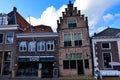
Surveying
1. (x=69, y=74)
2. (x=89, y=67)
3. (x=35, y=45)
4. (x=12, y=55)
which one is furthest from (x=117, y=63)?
(x=12, y=55)

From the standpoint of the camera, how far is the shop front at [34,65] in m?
25.9

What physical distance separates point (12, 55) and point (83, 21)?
43.5 feet

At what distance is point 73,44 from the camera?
26312 mm

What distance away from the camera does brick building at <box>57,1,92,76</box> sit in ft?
82.7

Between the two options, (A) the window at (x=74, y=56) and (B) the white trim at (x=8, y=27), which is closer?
(A) the window at (x=74, y=56)

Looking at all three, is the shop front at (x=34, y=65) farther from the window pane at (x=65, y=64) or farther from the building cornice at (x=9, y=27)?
the building cornice at (x=9, y=27)

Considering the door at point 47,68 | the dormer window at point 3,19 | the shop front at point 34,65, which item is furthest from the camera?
the dormer window at point 3,19

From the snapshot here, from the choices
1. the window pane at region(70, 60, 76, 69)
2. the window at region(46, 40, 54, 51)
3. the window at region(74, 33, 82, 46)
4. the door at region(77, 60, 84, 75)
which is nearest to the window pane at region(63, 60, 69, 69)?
the window pane at region(70, 60, 76, 69)

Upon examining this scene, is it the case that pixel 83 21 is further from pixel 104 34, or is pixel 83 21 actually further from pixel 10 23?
pixel 10 23

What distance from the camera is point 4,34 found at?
28516 millimetres

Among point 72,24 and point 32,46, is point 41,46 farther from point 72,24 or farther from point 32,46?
point 72,24

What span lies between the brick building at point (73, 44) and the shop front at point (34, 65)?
1878 millimetres

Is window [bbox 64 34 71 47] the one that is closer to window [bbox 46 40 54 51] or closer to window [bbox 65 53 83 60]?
window [bbox 65 53 83 60]

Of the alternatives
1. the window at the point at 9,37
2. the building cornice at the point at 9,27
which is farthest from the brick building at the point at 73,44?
the window at the point at 9,37
